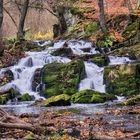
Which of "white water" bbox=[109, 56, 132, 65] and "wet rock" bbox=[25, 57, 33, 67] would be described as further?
"wet rock" bbox=[25, 57, 33, 67]

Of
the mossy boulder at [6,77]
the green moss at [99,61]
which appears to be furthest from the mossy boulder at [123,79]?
the mossy boulder at [6,77]

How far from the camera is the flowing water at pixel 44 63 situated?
70.6 feet

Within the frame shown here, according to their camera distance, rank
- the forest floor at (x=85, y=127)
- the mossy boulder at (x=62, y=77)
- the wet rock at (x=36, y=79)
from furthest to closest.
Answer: the wet rock at (x=36, y=79), the mossy boulder at (x=62, y=77), the forest floor at (x=85, y=127)

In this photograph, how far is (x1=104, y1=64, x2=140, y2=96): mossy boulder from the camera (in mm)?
20203

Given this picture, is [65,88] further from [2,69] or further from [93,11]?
[93,11]

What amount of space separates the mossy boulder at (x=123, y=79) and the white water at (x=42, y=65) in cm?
53

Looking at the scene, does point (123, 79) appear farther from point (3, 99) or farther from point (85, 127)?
point (85, 127)

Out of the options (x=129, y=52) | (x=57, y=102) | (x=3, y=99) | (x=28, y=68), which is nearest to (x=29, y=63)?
(x=28, y=68)

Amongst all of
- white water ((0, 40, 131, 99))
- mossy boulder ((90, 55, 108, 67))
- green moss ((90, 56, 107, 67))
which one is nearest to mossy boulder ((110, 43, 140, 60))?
white water ((0, 40, 131, 99))

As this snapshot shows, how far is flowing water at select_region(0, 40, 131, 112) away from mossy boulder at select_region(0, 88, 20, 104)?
1.99ft

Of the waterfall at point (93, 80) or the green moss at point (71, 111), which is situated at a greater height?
Answer: the waterfall at point (93, 80)

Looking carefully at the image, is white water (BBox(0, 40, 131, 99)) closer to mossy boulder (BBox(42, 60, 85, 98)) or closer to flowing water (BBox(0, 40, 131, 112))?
flowing water (BBox(0, 40, 131, 112))

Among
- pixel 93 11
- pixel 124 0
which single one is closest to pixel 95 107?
pixel 124 0

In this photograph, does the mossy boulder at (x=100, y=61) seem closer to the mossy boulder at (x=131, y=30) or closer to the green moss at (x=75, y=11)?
the mossy boulder at (x=131, y=30)
